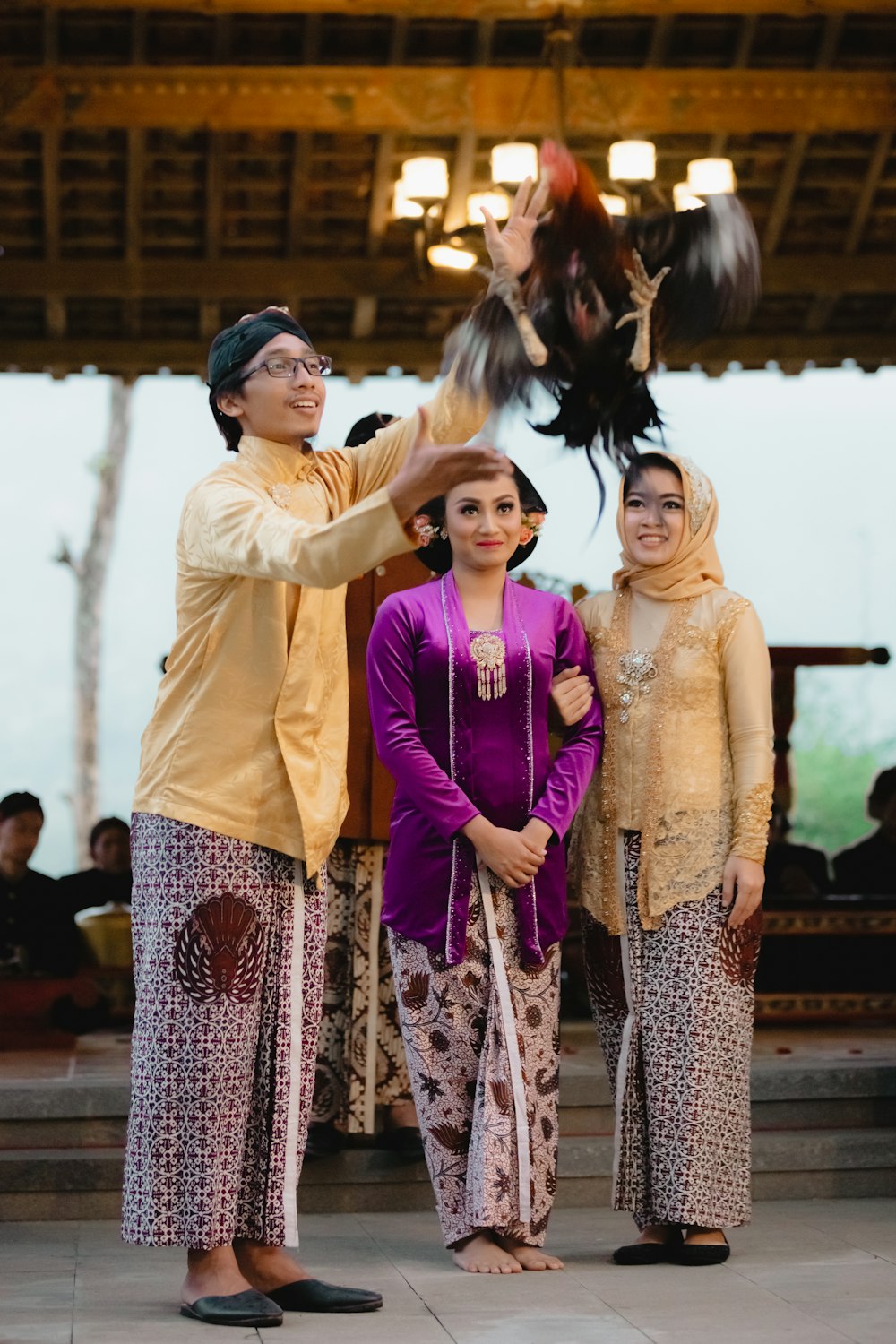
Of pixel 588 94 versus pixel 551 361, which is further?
pixel 588 94

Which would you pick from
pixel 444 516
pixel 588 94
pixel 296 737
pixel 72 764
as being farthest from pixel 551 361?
pixel 72 764

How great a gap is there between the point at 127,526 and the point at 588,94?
346 inches

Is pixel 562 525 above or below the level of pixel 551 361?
below

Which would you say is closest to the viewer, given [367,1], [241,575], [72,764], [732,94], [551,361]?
[241,575]

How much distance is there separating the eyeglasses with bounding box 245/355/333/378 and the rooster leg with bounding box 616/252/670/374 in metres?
0.54

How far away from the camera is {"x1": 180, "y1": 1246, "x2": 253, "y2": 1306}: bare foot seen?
9.95 feet

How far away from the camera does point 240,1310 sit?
297 cm

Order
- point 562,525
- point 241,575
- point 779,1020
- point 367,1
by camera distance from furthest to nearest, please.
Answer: point 367,1 → point 779,1020 → point 562,525 → point 241,575

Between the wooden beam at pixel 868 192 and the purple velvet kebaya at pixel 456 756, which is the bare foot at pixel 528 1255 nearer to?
the purple velvet kebaya at pixel 456 756

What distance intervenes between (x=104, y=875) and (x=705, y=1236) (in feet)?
10.6

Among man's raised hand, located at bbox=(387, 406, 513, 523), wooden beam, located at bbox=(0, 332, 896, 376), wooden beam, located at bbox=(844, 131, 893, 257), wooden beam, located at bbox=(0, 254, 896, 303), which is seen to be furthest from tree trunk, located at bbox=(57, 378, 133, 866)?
man's raised hand, located at bbox=(387, 406, 513, 523)

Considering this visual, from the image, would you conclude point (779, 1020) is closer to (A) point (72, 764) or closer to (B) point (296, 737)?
(B) point (296, 737)

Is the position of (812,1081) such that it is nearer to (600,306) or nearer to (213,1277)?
(213,1277)

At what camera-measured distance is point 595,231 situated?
3318 mm
